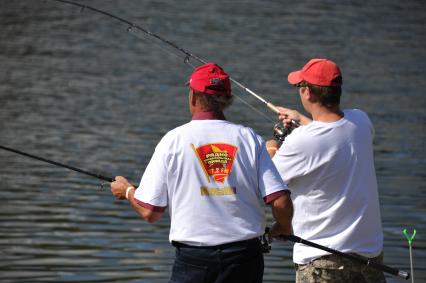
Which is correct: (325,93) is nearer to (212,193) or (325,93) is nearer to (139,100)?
(212,193)

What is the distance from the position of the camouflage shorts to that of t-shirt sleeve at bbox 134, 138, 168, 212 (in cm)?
80

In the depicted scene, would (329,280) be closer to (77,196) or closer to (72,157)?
(77,196)

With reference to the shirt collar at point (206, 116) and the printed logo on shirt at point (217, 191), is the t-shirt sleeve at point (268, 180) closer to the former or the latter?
the printed logo on shirt at point (217, 191)

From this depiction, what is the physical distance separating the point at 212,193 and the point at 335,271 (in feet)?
2.54

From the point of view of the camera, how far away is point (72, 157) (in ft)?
44.8

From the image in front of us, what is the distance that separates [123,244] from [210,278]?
208 inches

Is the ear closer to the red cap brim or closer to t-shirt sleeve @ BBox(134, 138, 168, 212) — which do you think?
the red cap brim

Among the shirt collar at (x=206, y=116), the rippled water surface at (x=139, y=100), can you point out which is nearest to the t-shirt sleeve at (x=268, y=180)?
the shirt collar at (x=206, y=116)

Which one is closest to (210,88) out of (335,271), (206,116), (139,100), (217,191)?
(206,116)

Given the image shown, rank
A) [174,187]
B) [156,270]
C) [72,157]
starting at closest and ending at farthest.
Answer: [174,187], [156,270], [72,157]

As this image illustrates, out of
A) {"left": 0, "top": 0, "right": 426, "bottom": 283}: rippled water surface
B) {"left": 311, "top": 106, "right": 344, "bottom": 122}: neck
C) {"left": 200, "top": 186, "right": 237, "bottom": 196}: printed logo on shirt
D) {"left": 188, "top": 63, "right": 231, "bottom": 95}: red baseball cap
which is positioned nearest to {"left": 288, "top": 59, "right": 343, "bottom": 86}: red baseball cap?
{"left": 311, "top": 106, "right": 344, "bottom": 122}: neck

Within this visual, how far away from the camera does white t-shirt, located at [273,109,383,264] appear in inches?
203

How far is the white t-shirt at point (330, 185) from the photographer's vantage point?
A: 5152mm

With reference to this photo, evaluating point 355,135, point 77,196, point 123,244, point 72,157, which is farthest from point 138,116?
Answer: point 355,135
